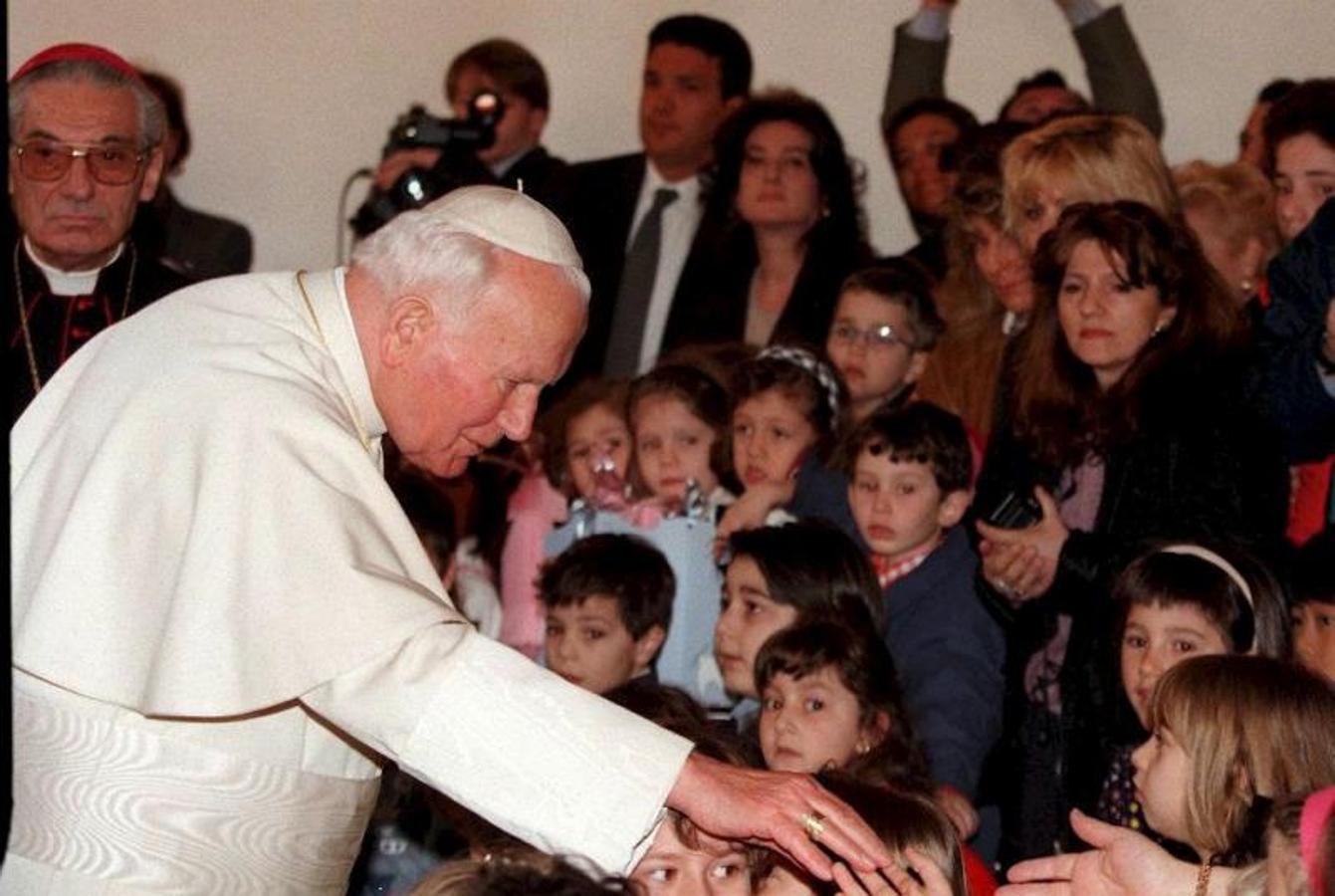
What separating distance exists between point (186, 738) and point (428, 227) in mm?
783

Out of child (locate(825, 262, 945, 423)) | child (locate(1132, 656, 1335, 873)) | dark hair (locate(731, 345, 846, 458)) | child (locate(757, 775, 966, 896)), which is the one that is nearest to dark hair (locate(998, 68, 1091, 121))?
child (locate(825, 262, 945, 423))

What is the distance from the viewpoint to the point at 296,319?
3615mm

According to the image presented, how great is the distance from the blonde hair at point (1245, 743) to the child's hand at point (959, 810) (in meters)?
0.77

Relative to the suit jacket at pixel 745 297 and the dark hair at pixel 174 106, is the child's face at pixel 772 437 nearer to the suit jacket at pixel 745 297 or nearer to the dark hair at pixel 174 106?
the suit jacket at pixel 745 297

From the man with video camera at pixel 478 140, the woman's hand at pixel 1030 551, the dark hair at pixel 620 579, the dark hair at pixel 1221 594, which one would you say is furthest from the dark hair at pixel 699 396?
the dark hair at pixel 1221 594

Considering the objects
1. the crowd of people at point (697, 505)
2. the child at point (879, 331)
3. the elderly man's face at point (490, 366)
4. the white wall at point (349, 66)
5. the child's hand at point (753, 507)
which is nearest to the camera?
the crowd of people at point (697, 505)

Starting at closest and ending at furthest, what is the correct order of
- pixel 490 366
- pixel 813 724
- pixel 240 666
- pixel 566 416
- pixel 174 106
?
pixel 240 666 < pixel 490 366 < pixel 813 724 < pixel 566 416 < pixel 174 106

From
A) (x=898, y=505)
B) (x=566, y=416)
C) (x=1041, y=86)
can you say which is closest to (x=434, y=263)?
(x=898, y=505)

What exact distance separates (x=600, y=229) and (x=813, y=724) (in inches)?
107

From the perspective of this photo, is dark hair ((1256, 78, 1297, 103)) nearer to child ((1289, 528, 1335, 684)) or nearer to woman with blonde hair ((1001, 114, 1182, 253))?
woman with blonde hair ((1001, 114, 1182, 253))

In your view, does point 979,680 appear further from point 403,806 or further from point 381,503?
point 381,503

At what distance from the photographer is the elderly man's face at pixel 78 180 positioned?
5207 millimetres

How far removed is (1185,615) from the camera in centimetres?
472

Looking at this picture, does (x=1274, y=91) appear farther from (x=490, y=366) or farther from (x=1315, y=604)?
(x=490, y=366)
